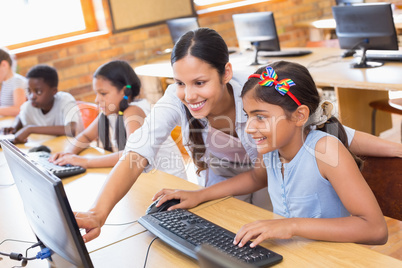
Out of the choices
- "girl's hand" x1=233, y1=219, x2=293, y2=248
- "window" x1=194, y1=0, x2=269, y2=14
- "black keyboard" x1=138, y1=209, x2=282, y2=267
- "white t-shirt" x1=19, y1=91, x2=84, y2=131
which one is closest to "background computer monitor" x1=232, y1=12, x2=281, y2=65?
"window" x1=194, y1=0, x2=269, y2=14

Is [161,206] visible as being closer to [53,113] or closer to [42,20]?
[53,113]

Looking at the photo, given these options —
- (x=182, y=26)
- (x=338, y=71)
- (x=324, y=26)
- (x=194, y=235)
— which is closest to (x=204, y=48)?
(x=194, y=235)

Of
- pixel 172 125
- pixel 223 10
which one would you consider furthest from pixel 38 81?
pixel 223 10

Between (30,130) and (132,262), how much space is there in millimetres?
1657

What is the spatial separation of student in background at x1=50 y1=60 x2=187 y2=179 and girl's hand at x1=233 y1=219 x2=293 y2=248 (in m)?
1.06

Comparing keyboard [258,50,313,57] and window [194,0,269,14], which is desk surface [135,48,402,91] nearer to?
keyboard [258,50,313,57]

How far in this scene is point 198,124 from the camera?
5.85ft

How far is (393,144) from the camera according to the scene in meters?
1.40

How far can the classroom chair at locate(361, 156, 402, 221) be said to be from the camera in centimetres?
140

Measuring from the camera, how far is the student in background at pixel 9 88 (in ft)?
11.4

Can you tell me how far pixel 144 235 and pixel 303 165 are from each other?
49 centimetres

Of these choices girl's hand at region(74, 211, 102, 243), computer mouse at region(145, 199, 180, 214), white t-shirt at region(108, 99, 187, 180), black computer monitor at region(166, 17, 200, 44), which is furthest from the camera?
black computer monitor at region(166, 17, 200, 44)

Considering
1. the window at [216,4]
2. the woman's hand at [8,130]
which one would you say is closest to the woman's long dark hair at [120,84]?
the woman's hand at [8,130]

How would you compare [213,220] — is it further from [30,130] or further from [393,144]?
[30,130]
